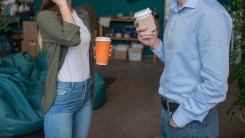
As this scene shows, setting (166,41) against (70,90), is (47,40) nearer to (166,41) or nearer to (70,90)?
(70,90)

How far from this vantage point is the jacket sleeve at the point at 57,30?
1330mm

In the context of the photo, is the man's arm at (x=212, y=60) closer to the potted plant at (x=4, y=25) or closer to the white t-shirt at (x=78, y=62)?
the white t-shirt at (x=78, y=62)

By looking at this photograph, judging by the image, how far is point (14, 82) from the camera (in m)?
2.71

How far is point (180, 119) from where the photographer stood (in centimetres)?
110

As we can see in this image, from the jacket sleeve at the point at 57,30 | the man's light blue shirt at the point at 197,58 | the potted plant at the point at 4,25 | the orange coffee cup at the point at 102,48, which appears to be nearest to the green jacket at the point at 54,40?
the jacket sleeve at the point at 57,30

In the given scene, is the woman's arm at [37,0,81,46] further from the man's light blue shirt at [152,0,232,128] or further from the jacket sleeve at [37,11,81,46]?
the man's light blue shirt at [152,0,232,128]

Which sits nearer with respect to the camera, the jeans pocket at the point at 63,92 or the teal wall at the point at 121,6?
the jeans pocket at the point at 63,92

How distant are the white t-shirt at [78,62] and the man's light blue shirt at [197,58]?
1.74 feet

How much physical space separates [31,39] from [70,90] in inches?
207

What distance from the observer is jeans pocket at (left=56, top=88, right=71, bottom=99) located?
1413mm

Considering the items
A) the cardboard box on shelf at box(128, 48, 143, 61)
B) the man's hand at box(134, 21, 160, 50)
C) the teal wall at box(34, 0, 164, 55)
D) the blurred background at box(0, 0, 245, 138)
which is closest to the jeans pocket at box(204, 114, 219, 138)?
the man's hand at box(134, 21, 160, 50)

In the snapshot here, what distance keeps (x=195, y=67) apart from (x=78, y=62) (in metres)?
0.71

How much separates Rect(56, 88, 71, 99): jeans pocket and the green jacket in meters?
0.03

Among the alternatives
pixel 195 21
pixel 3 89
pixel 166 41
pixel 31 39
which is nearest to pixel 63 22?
pixel 166 41
